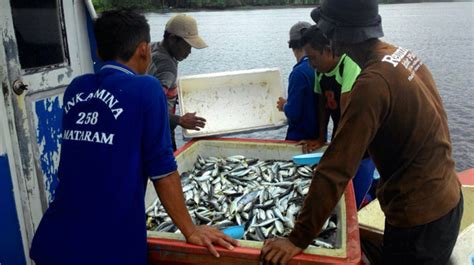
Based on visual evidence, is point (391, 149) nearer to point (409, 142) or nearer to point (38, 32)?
point (409, 142)

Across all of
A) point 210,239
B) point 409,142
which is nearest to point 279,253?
point 210,239

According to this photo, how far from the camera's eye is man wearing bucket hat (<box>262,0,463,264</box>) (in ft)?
6.29

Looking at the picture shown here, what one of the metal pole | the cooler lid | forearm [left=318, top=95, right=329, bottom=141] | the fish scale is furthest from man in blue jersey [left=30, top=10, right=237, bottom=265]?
the cooler lid

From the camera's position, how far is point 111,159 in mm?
1944

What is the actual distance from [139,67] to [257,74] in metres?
3.74

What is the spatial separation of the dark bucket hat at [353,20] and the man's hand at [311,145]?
2258 mm

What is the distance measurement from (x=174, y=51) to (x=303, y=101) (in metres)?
1.49

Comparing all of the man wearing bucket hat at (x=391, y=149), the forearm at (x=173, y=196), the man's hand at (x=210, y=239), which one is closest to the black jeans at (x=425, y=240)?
the man wearing bucket hat at (x=391, y=149)

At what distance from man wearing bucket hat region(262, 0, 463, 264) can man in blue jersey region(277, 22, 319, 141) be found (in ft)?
6.54

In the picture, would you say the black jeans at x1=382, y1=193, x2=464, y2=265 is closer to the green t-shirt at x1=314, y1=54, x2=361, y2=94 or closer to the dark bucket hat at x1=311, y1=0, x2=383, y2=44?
the dark bucket hat at x1=311, y1=0, x2=383, y2=44

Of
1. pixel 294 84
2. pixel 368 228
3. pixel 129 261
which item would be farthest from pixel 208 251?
pixel 294 84

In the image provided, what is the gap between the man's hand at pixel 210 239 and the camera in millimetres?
2322

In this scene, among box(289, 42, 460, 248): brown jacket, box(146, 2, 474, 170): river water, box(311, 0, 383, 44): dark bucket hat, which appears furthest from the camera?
box(146, 2, 474, 170): river water

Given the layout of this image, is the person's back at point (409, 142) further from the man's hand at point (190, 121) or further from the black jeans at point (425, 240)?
the man's hand at point (190, 121)
